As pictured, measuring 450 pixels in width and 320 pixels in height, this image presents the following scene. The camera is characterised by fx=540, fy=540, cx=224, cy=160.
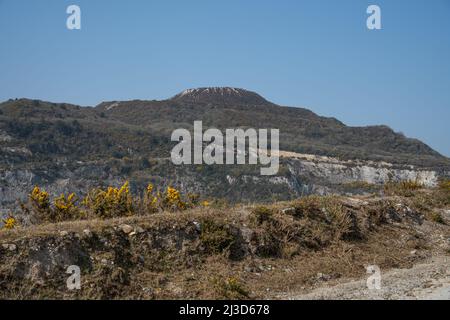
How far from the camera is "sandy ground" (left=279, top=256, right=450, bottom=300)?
31.3 ft

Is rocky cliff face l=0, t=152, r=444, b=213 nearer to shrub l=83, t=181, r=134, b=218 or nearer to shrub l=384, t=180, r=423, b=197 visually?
shrub l=384, t=180, r=423, b=197

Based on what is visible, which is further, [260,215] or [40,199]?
[40,199]

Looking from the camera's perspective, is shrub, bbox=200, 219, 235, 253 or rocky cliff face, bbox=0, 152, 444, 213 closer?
shrub, bbox=200, 219, 235, 253

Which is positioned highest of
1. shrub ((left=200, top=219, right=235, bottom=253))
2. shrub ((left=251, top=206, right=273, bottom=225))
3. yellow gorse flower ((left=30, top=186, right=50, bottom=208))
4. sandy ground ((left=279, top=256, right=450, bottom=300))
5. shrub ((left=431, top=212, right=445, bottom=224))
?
yellow gorse flower ((left=30, top=186, right=50, bottom=208))

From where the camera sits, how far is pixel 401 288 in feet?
33.4

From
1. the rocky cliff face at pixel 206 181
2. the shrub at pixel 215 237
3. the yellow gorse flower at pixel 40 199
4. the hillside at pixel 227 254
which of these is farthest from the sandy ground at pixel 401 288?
the rocky cliff face at pixel 206 181

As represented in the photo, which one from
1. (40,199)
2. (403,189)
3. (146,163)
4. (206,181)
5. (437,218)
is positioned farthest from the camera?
(146,163)

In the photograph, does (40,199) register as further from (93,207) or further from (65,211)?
(93,207)

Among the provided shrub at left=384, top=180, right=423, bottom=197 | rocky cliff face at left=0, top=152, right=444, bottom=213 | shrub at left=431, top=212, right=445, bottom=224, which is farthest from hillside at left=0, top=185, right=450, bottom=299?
rocky cliff face at left=0, top=152, right=444, bottom=213

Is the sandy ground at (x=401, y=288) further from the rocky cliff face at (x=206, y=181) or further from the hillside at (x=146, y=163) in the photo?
the rocky cliff face at (x=206, y=181)

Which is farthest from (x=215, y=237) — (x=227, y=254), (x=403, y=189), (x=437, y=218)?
(x=403, y=189)

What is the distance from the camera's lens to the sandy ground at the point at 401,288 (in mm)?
9531

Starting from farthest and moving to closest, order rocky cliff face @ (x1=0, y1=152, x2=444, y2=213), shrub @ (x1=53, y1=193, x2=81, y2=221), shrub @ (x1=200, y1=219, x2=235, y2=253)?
rocky cliff face @ (x1=0, y1=152, x2=444, y2=213)
shrub @ (x1=53, y1=193, x2=81, y2=221)
shrub @ (x1=200, y1=219, x2=235, y2=253)

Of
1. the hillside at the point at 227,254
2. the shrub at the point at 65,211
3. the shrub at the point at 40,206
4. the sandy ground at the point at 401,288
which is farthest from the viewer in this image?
the shrub at the point at 40,206
